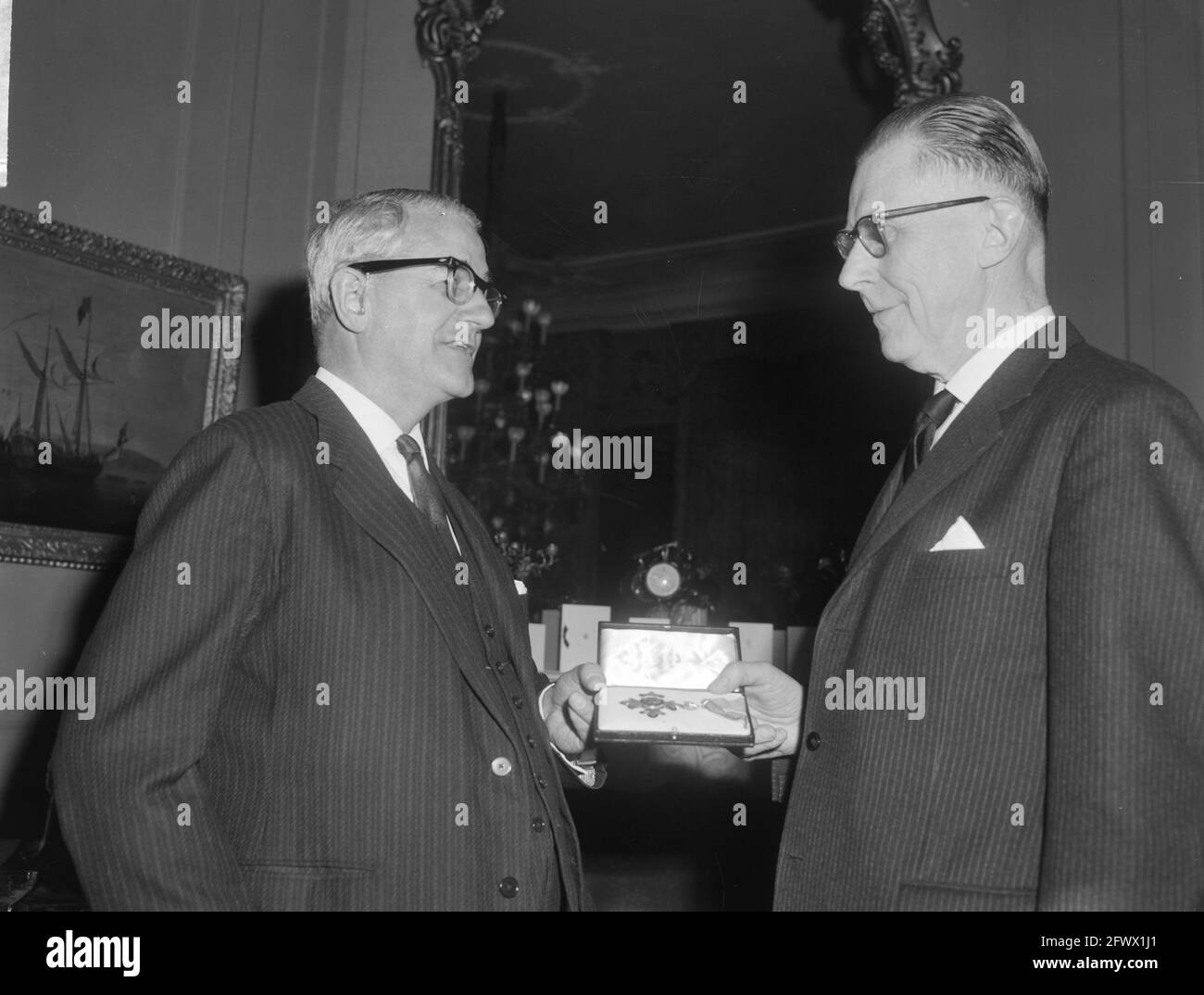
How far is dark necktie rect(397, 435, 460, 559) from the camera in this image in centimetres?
216

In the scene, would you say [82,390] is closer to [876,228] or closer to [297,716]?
[297,716]

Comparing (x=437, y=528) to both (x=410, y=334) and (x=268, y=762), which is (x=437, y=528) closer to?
(x=410, y=334)

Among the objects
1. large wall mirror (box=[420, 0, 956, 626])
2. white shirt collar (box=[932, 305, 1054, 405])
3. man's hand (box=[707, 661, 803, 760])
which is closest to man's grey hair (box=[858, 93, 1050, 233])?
white shirt collar (box=[932, 305, 1054, 405])

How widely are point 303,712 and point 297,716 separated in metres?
0.01

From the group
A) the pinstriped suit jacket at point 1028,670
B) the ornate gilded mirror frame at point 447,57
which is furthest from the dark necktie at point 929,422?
the ornate gilded mirror frame at point 447,57

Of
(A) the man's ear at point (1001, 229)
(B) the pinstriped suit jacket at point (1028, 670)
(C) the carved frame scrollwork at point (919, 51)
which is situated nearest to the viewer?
(B) the pinstriped suit jacket at point (1028, 670)

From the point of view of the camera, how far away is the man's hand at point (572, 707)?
2363 millimetres

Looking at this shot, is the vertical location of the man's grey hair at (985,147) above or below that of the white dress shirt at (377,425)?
above

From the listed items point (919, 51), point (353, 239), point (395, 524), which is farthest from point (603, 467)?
point (395, 524)

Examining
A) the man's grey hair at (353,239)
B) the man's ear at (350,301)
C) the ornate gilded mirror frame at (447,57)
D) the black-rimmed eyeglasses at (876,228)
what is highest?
the ornate gilded mirror frame at (447,57)

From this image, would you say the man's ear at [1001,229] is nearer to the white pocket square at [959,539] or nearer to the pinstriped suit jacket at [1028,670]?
the pinstriped suit jacket at [1028,670]
